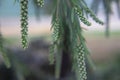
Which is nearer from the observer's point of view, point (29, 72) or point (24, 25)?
point (24, 25)

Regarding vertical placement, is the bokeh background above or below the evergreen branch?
below

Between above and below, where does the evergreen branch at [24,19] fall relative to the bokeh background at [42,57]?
above

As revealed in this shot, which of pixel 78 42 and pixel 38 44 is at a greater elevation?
pixel 78 42

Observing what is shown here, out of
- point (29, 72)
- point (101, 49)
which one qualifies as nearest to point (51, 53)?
point (29, 72)

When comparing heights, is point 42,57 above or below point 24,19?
below

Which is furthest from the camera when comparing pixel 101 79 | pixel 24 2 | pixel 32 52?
pixel 32 52

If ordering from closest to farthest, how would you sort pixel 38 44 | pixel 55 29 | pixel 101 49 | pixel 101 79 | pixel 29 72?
pixel 55 29 → pixel 29 72 → pixel 101 79 → pixel 38 44 → pixel 101 49

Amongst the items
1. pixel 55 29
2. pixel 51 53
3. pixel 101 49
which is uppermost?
pixel 55 29

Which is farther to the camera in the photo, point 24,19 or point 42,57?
point 42,57

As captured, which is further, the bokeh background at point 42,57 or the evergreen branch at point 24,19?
the bokeh background at point 42,57

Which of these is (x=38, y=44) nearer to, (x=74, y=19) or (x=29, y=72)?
(x=29, y=72)

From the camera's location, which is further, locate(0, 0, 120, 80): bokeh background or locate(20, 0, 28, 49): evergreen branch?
locate(0, 0, 120, 80): bokeh background
